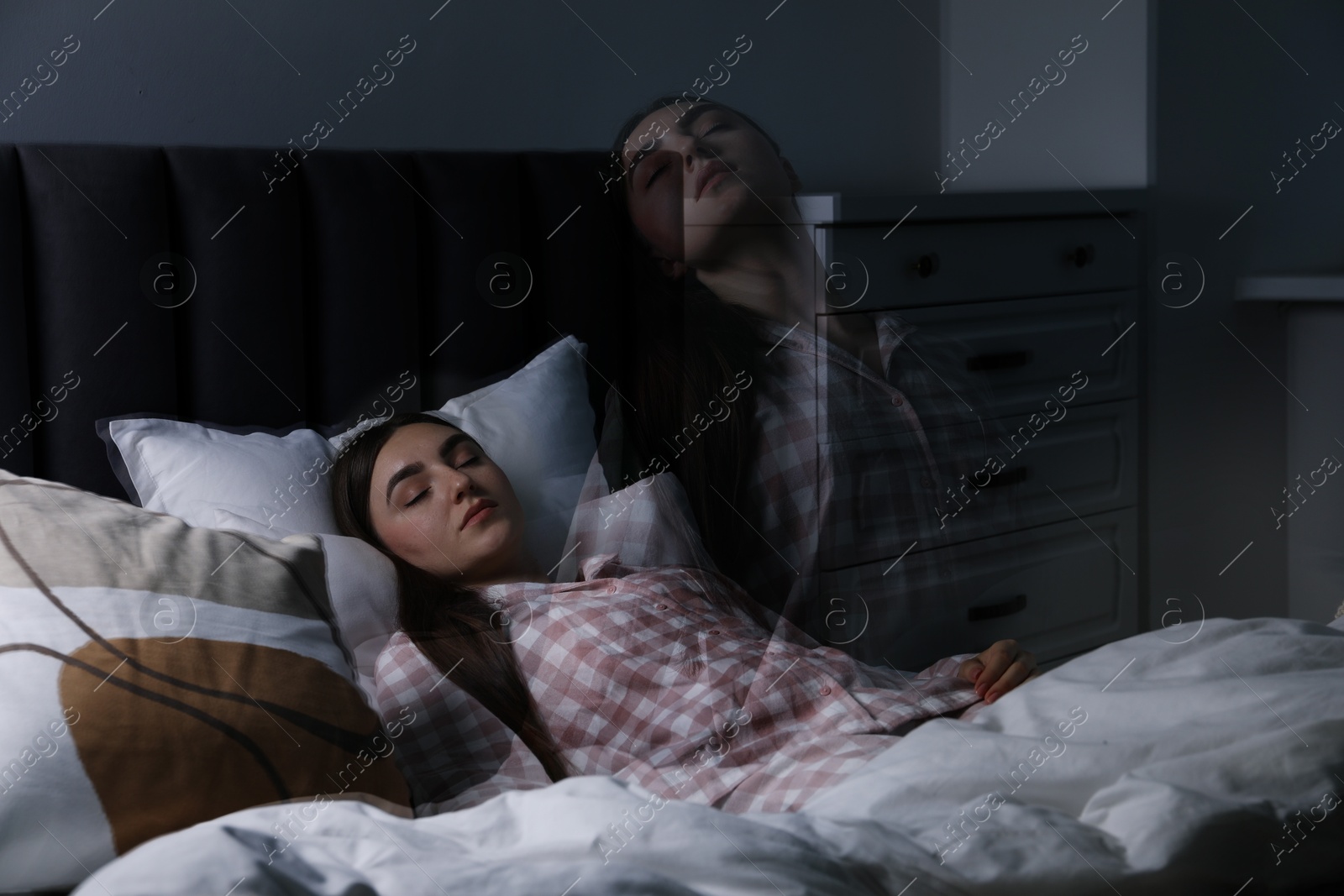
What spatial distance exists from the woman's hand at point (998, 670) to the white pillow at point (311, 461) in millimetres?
423

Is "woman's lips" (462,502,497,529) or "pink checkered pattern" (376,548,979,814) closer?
"pink checkered pattern" (376,548,979,814)

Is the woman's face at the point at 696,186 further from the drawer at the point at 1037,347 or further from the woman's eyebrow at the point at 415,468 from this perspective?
the woman's eyebrow at the point at 415,468

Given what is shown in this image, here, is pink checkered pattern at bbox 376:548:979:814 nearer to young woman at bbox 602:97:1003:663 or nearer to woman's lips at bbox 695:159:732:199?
young woman at bbox 602:97:1003:663

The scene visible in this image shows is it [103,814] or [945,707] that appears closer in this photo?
[103,814]

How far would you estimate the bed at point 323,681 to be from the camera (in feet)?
1.87

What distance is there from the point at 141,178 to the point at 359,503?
395mm

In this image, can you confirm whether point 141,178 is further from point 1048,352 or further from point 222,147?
point 1048,352

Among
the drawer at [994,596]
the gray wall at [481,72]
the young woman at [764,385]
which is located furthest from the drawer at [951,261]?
the drawer at [994,596]

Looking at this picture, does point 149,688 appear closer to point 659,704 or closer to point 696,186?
point 659,704

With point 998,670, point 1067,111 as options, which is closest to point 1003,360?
point 1067,111

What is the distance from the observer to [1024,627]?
1807mm

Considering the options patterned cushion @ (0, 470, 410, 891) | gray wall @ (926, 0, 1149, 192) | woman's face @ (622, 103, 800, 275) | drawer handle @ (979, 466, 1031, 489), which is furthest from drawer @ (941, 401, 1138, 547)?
patterned cushion @ (0, 470, 410, 891)

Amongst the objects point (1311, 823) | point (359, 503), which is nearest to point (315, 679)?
point (359, 503)

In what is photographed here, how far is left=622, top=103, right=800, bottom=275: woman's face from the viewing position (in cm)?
146
